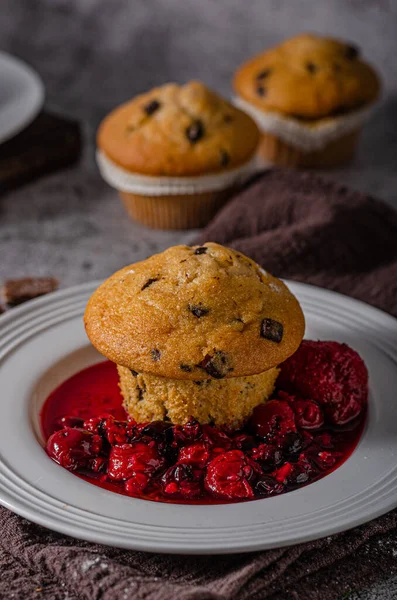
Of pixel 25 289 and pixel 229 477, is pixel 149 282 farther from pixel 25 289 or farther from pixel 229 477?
pixel 25 289

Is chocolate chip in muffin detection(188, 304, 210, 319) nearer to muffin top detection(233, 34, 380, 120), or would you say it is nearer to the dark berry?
the dark berry

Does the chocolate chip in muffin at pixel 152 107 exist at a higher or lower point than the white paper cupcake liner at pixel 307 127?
higher

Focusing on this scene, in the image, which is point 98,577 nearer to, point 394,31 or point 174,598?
point 174,598

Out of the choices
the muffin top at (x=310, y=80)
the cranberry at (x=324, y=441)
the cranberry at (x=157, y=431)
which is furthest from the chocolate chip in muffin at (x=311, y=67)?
the cranberry at (x=157, y=431)

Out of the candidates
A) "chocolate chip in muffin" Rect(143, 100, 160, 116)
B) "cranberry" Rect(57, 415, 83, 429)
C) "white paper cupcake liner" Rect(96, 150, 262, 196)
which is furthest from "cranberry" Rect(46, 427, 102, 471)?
"chocolate chip in muffin" Rect(143, 100, 160, 116)

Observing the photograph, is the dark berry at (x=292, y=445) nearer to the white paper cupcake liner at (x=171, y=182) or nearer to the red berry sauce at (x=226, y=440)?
the red berry sauce at (x=226, y=440)

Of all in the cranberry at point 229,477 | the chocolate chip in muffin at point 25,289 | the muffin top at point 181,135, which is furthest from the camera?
the muffin top at point 181,135
